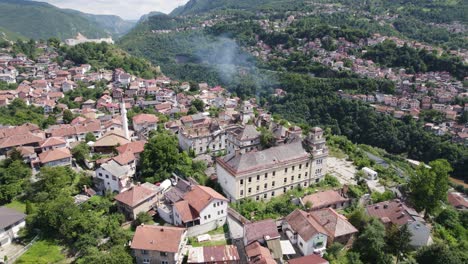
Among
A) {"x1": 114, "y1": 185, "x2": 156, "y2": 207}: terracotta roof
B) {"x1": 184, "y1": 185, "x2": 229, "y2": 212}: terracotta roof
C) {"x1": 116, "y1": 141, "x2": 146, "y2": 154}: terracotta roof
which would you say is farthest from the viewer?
{"x1": 116, "y1": 141, "x2": 146, "y2": 154}: terracotta roof

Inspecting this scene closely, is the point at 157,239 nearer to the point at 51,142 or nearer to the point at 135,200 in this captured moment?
the point at 135,200

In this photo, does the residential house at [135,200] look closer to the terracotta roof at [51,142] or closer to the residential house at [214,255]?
the residential house at [214,255]

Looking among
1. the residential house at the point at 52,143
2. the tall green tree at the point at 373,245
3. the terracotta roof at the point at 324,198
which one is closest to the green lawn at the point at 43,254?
the residential house at the point at 52,143

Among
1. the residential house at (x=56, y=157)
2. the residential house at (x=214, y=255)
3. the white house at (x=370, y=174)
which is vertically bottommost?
the white house at (x=370, y=174)

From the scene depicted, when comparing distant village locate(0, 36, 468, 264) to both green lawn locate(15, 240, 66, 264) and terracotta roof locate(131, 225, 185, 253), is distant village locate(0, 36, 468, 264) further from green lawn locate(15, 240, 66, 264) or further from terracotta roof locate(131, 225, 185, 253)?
green lawn locate(15, 240, 66, 264)

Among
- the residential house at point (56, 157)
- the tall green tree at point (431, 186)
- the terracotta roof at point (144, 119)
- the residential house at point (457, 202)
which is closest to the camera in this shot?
the tall green tree at point (431, 186)

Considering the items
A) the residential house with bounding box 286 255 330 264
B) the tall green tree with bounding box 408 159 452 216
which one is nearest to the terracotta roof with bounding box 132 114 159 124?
the residential house with bounding box 286 255 330 264

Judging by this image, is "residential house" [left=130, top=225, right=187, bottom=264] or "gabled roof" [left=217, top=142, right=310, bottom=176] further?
"gabled roof" [left=217, top=142, right=310, bottom=176]
